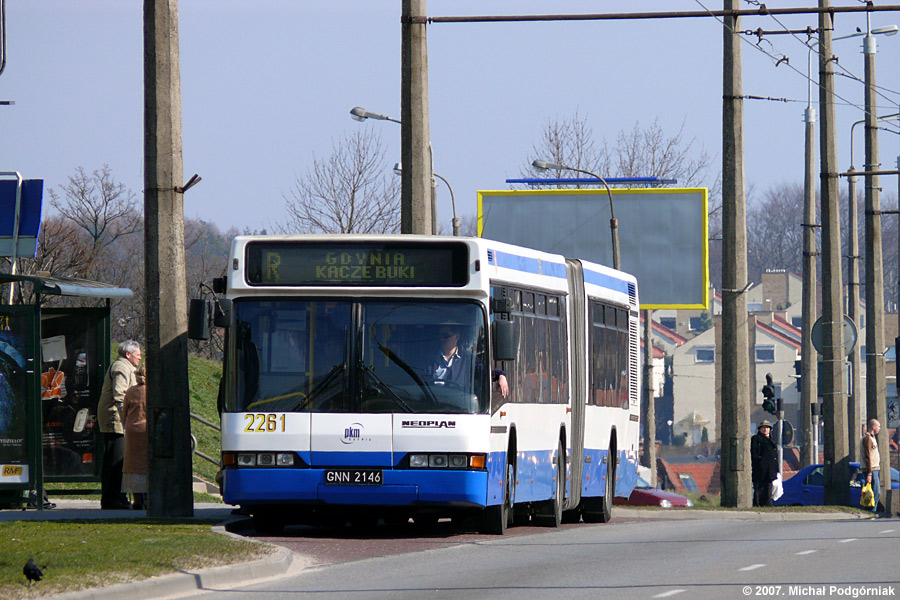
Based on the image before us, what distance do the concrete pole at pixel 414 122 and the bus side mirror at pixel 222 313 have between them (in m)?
6.35

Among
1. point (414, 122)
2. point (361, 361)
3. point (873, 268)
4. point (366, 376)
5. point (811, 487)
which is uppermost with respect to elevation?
point (414, 122)

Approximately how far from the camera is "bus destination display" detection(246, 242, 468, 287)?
1514 cm

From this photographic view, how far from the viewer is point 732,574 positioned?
12.2 metres

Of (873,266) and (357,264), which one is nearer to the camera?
(357,264)

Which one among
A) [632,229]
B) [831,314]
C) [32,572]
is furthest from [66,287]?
[632,229]

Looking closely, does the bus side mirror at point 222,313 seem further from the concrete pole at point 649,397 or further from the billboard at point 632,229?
the concrete pole at point 649,397

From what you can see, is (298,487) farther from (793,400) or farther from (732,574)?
(793,400)

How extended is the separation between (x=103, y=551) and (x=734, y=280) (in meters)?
14.8

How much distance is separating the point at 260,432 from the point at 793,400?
95.5 meters

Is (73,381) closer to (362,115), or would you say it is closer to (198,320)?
(198,320)

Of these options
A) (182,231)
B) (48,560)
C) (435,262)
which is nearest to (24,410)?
(182,231)

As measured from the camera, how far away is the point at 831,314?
1187 inches

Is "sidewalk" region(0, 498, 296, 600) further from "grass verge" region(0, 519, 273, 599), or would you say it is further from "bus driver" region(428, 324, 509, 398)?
"bus driver" region(428, 324, 509, 398)

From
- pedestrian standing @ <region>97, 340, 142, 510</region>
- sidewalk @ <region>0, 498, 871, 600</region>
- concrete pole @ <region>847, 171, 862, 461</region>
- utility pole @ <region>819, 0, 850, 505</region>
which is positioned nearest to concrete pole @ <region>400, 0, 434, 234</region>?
pedestrian standing @ <region>97, 340, 142, 510</region>
